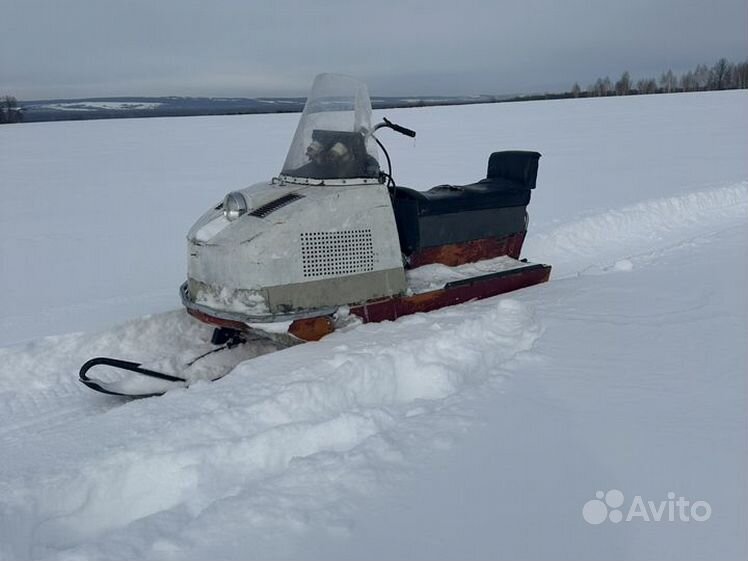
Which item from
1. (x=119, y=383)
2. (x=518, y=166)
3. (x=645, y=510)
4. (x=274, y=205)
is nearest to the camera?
(x=645, y=510)

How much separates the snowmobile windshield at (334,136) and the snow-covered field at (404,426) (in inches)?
33.4

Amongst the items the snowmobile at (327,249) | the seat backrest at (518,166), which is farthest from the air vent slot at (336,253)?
the seat backrest at (518,166)

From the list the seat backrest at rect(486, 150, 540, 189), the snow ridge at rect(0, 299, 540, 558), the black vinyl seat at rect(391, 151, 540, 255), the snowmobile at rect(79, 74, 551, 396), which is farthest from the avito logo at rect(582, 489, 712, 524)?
the seat backrest at rect(486, 150, 540, 189)

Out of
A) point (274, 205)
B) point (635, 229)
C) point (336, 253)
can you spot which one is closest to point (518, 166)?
point (336, 253)

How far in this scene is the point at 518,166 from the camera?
4.32m

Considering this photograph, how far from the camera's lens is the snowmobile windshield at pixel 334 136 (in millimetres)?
3445

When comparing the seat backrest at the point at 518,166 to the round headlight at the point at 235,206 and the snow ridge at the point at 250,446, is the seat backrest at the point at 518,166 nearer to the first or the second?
the snow ridge at the point at 250,446

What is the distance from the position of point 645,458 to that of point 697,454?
0.59ft

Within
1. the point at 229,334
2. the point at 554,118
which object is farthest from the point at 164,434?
the point at 554,118

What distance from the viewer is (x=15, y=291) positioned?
4.48 meters

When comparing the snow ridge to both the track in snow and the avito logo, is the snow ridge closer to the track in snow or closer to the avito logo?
the track in snow

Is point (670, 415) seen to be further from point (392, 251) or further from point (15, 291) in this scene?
point (15, 291)

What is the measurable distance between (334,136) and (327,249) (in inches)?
26.9

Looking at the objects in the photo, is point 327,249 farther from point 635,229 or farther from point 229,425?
point 635,229
